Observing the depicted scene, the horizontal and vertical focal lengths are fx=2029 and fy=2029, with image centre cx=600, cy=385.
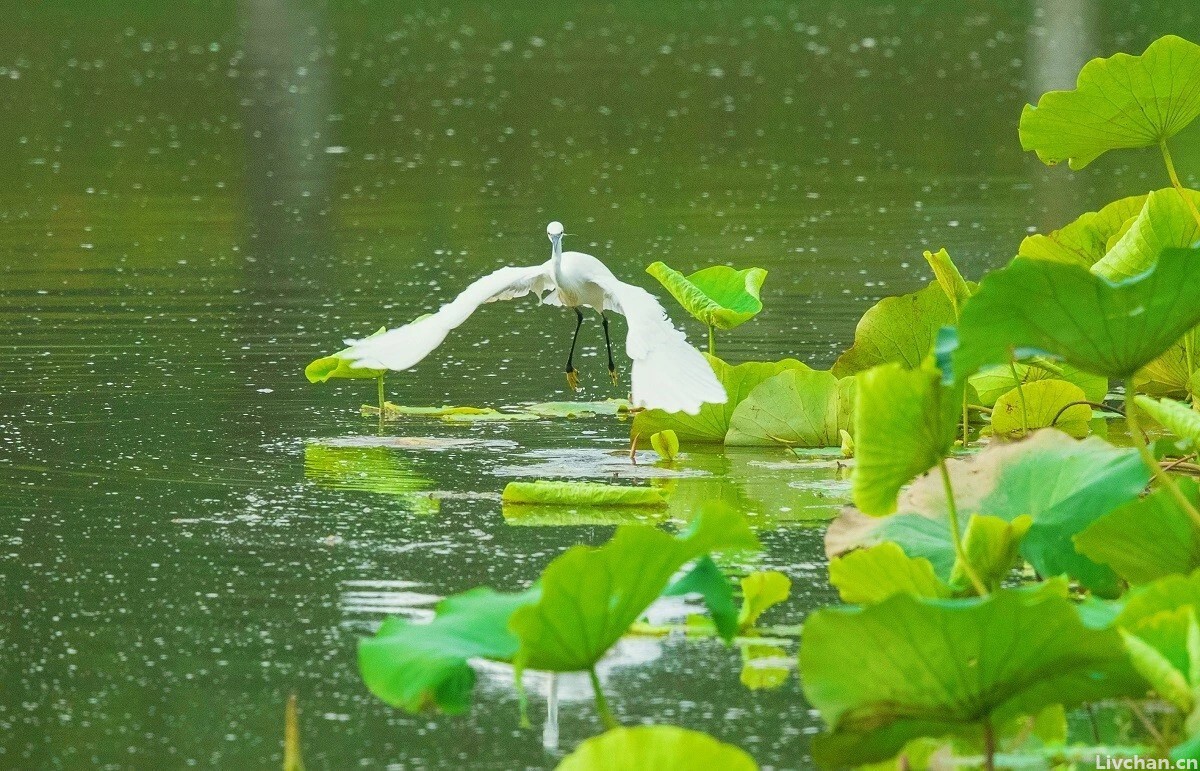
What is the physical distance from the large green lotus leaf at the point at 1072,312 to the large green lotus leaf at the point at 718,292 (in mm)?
2361

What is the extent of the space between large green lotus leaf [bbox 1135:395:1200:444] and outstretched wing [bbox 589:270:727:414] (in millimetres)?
1061

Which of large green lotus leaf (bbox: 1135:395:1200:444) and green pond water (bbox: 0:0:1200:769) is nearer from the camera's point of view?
green pond water (bbox: 0:0:1200:769)

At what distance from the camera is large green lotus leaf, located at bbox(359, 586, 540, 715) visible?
2600 millimetres

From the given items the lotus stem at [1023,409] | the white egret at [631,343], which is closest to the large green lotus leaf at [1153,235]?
the lotus stem at [1023,409]

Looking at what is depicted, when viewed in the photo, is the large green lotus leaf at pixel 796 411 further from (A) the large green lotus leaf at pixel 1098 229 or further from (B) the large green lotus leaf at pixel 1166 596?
(B) the large green lotus leaf at pixel 1166 596

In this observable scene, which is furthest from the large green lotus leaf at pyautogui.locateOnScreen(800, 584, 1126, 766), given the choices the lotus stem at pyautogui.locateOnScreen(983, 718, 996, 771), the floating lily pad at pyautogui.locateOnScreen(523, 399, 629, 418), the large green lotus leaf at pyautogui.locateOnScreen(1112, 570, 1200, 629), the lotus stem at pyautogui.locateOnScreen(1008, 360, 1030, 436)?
the floating lily pad at pyautogui.locateOnScreen(523, 399, 629, 418)

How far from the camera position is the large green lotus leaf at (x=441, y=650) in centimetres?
260

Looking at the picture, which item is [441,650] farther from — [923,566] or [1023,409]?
[1023,409]

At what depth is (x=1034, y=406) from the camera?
16.3ft

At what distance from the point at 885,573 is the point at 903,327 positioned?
214 centimetres

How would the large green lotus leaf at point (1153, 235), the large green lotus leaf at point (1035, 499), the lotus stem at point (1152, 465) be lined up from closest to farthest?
the lotus stem at point (1152, 465) < the large green lotus leaf at point (1035, 499) < the large green lotus leaf at point (1153, 235)

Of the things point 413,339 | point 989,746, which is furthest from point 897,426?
point 413,339

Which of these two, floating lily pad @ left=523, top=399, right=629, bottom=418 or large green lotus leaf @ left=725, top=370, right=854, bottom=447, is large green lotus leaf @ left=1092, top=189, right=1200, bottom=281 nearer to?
large green lotus leaf @ left=725, top=370, right=854, bottom=447

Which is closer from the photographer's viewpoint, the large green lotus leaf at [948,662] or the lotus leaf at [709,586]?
the large green lotus leaf at [948,662]
